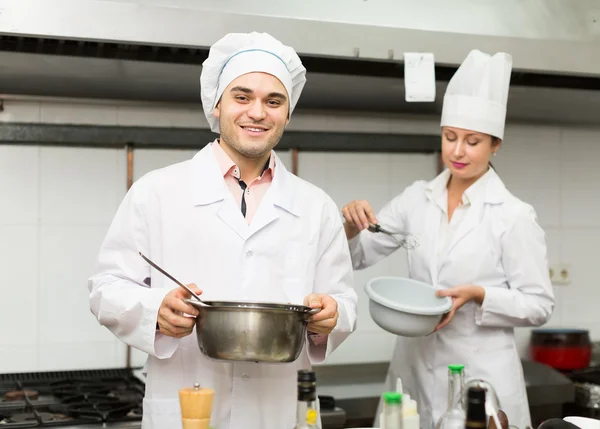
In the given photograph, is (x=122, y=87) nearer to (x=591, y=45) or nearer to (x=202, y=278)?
(x=202, y=278)

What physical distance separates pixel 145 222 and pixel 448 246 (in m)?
0.88

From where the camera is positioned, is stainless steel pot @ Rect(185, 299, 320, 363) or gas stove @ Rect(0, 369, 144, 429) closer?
stainless steel pot @ Rect(185, 299, 320, 363)

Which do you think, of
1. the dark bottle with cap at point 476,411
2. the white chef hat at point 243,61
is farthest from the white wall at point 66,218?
the dark bottle with cap at point 476,411

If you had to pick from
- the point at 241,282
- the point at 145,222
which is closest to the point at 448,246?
the point at 241,282

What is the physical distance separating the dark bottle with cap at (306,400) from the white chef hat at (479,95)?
47.4 inches

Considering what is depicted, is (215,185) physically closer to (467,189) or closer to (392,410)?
(392,410)

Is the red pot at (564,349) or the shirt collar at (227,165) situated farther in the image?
the red pot at (564,349)

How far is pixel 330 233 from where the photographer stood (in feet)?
5.93

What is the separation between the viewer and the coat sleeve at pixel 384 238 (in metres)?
2.31

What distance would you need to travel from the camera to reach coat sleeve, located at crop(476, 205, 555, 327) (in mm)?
2105

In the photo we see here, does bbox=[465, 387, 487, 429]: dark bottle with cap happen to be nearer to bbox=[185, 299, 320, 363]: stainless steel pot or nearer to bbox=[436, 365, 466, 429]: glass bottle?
bbox=[436, 365, 466, 429]: glass bottle

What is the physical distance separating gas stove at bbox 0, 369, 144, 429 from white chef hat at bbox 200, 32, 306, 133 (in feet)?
2.69

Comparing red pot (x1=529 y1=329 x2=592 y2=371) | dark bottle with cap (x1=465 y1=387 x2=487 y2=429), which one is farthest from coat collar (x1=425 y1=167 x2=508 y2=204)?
dark bottle with cap (x1=465 y1=387 x2=487 y2=429)

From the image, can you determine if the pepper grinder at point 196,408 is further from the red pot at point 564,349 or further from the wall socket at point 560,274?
the wall socket at point 560,274
